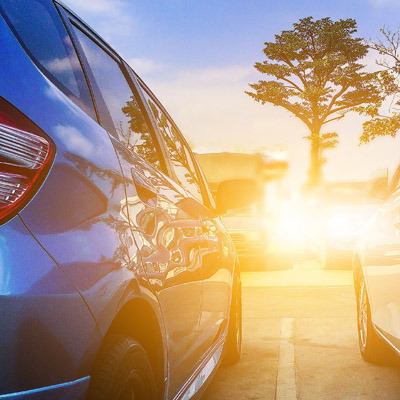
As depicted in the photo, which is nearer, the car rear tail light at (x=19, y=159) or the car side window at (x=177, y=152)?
the car rear tail light at (x=19, y=159)

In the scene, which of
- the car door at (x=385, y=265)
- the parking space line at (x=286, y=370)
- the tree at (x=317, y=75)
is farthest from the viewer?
the tree at (x=317, y=75)

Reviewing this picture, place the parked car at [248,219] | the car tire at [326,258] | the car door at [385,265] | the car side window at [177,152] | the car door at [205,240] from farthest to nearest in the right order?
the parked car at [248,219] → the car tire at [326,258] → the car door at [385,265] → the car side window at [177,152] → the car door at [205,240]

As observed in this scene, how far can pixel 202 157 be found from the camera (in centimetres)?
1866

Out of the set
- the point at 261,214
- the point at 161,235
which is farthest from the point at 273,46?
the point at 161,235

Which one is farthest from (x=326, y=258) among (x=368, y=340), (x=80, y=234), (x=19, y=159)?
(x=19, y=159)

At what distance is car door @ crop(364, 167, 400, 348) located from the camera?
4066mm

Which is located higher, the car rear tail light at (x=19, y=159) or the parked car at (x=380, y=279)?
the car rear tail light at (x=19, y=159)

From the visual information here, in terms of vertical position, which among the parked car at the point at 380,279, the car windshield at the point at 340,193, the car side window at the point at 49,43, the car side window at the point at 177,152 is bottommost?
the parked car at the point at 380,279

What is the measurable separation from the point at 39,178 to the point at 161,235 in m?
0.97

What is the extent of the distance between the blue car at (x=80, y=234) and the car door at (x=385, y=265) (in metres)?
1.37

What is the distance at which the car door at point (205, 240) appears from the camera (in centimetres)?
382

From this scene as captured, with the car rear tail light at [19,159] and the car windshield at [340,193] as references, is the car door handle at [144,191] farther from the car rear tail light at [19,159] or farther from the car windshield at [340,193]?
the car windshield at [340,193]

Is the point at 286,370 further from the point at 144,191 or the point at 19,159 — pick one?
the point at 19,159

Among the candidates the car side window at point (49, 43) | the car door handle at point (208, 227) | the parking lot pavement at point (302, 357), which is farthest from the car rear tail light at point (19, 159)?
the parking lot pavement at point (302, 357)
